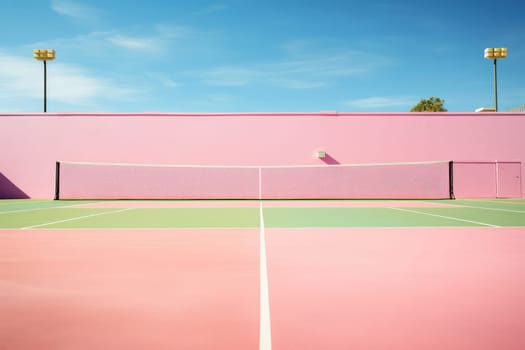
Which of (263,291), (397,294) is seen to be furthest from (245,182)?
(397,294)

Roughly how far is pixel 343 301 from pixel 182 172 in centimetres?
1469

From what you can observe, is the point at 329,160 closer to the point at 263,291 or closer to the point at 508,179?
the point at 508,179

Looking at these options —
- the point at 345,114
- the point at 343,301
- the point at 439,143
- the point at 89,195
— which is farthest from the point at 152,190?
the point at 343,301

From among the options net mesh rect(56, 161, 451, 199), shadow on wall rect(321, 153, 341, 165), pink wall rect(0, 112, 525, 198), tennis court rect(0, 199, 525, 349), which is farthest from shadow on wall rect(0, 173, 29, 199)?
tennis court rect(0, 199, 525, 349)

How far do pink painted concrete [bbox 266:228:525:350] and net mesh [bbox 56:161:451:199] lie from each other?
11.5 meters

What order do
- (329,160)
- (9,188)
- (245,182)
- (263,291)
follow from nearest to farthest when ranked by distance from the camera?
(263,291), (245,182), (329,160), (9,188)

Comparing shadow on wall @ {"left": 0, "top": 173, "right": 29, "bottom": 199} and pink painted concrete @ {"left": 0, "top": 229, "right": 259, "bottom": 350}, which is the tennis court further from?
shadow on wall @ {"left": 0, "top": 173, "right": 29, "bottom": 199}

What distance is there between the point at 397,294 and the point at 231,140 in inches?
574

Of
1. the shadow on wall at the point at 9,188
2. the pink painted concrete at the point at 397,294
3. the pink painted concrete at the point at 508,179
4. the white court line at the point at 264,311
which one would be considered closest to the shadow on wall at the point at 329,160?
the pink painted concrete at the point at 508,179

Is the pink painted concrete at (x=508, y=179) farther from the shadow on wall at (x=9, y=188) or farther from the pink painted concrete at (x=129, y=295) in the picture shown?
the shadow on wall at (x=9, y=188)

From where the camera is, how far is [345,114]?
689 inches

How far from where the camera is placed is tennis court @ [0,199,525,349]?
2.38 meters

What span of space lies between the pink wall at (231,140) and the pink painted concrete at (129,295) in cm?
1206

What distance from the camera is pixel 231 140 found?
17344 mm
